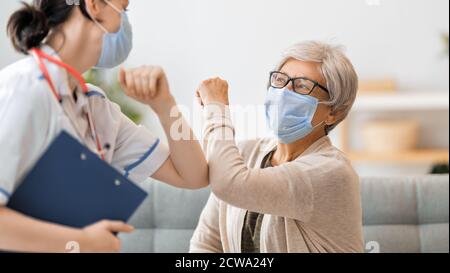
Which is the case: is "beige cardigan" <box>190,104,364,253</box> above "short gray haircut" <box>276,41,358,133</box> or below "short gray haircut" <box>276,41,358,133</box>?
below

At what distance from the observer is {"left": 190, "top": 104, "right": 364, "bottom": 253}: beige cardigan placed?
3.47 feet

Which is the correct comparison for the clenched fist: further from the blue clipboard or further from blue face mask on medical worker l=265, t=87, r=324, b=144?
blue face mask on medical worker l=265, t=87, r=324, b=144

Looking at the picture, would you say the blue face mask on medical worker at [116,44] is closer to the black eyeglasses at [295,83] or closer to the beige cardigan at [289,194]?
the beige cardigan at [289,194]

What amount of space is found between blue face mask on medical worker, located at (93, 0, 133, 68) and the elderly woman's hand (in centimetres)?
20

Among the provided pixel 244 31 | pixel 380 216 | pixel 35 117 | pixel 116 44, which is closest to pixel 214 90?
pixel 244 31

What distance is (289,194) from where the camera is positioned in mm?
1112

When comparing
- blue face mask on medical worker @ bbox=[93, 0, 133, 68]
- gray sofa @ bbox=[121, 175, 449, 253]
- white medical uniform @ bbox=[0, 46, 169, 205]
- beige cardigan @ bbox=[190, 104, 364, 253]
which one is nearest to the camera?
white medical uniform @ bbox=[0, 46, 169, 205]

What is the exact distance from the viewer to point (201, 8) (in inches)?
44.5

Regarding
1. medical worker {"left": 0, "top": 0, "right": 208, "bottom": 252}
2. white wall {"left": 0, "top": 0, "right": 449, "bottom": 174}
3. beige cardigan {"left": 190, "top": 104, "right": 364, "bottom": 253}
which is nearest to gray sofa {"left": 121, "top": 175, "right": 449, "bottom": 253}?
beige cardigan {"left": 190, "top": 104, "right": 364, "bottom": 253}

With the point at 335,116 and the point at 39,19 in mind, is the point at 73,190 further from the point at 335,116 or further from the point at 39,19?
the point at 335,116

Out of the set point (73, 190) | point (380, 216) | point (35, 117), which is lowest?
point (380, 216)

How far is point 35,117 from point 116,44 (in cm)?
16

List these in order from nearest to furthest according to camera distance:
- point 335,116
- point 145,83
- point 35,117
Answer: point 35,117 → point 145,83 → point 335,116

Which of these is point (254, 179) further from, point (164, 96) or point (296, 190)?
point (164, 96)
